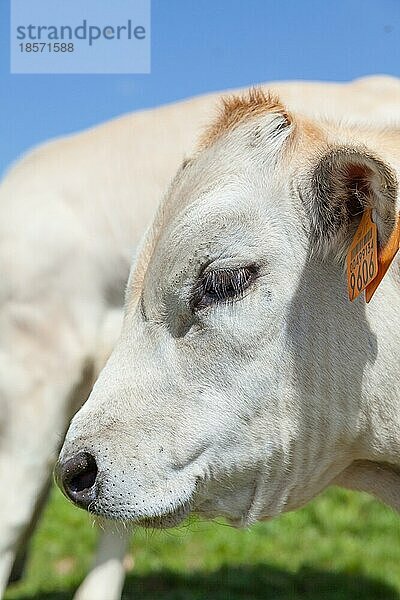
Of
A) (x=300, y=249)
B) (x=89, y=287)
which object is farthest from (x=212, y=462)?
(x=89, y=287)

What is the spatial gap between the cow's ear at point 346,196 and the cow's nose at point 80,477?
2.63 ft

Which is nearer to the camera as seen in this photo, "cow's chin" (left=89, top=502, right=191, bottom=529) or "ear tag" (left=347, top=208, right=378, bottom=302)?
"ear tag" (left=347, top=208, right=378, bottom=302)

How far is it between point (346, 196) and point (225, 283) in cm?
37

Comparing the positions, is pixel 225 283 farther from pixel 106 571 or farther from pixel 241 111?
pixel 106 571

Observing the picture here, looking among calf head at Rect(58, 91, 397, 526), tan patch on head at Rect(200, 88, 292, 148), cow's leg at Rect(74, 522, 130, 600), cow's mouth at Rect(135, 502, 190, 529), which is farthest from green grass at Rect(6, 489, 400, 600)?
tan patch on head at Rect(200, 88, 292, 148)

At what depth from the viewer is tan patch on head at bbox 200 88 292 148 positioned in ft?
8.57

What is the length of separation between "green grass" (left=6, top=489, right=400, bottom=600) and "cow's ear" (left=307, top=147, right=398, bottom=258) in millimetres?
2564

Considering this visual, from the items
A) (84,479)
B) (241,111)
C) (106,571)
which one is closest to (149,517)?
(84,479)

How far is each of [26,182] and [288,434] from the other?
2215mm

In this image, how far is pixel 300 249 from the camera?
7.86ft

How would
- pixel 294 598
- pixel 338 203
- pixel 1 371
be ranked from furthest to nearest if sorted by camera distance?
pixel 294 598 < pixel 1 371 < pixel 338 203

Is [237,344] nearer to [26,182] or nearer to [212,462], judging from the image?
[212,462]

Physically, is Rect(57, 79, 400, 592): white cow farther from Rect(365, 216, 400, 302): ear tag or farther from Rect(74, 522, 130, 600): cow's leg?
Rect(74, 522, 130, 600): cow's leg

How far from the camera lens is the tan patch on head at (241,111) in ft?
8.57
